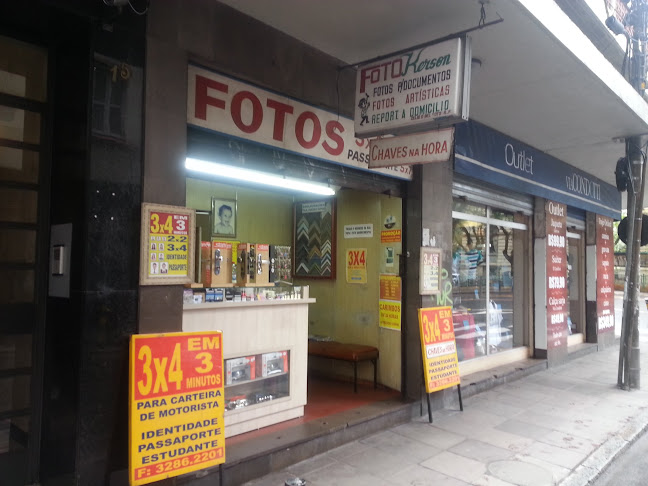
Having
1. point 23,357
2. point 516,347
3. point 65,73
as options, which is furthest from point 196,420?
point 516,347

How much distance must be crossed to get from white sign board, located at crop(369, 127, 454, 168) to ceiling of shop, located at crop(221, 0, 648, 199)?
3.11 feet

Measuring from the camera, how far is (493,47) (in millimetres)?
4605

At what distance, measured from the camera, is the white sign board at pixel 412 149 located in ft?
13.4

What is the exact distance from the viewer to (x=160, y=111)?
3.43m

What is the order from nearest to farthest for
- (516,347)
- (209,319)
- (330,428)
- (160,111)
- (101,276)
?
(101,276), (160,111), (209,319), (330,428), (516,347)

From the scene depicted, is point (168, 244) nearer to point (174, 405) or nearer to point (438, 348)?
point (174, 405)

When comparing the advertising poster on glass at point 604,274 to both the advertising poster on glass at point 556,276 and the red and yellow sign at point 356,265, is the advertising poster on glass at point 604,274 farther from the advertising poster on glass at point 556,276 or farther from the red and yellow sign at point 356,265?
the red and yellow sign at point 356,265

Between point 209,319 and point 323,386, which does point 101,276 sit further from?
point 323,386

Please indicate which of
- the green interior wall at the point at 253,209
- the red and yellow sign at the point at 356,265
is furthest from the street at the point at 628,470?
the green interior wall at the point at 253,209

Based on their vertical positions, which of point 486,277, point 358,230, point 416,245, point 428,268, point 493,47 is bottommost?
point 486,277

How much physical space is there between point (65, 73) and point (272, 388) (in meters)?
3.30

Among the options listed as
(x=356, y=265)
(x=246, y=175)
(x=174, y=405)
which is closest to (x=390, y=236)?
(x=356, y=265)

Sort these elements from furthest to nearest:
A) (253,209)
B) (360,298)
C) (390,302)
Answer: (253,209)
(360,298)
(390,302)

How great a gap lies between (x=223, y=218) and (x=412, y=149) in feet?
11.0
